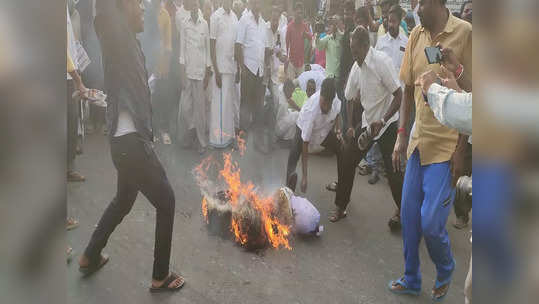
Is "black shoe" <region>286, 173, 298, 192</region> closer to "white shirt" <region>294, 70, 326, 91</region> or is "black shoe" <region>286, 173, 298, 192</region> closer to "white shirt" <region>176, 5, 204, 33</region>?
"white shirt" <region>294, 70, 326, 91</region>

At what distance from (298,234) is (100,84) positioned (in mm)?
1505

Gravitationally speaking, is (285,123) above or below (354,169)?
above

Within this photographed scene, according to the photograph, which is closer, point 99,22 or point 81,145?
point 99,22

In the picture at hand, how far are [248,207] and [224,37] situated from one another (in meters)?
1.12

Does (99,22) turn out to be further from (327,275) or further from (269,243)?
(327,275)

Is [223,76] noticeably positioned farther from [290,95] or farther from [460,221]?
[460,221]

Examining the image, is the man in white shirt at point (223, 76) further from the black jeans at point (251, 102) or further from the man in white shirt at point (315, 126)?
the man in white shirt at point (315, 126)

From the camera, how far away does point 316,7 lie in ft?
9.94

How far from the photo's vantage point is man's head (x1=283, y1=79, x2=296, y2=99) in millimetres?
3285

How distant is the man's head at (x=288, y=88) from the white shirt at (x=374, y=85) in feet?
1.14

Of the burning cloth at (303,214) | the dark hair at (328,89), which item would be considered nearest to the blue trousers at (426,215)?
the burning cloth at (303,214)

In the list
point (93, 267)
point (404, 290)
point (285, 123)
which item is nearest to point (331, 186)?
point (285, 123)

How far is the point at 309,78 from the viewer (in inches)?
130

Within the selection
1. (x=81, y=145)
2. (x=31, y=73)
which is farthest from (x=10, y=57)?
(x=81, y=145)
